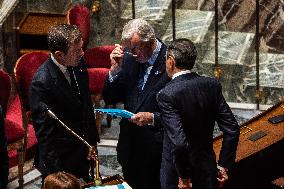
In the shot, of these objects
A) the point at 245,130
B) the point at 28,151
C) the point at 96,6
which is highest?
the point at 96,6

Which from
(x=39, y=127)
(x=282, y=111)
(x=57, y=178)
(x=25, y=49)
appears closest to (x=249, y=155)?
(x=282, y=111)

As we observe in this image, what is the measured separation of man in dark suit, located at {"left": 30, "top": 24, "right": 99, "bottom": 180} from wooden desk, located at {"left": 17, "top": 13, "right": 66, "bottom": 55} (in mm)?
2696

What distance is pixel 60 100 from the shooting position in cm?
447

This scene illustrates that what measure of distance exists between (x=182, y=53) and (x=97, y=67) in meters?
2.52

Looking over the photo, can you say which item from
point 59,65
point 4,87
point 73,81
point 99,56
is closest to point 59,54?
point 59,65

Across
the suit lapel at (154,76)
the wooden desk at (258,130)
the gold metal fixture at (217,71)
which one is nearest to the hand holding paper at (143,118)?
the suit lapel at (154,76)

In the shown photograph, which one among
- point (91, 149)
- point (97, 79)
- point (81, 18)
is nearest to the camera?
point (91, 149)

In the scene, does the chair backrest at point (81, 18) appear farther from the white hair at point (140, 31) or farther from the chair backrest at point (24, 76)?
the white hair at point (140, 31)

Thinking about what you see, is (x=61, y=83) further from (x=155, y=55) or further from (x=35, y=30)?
(x=35, y=30)

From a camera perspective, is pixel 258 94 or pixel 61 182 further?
pixel 258 94

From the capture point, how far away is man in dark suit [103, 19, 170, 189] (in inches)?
184

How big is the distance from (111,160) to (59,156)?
1417mm

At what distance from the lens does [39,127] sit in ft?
14.5

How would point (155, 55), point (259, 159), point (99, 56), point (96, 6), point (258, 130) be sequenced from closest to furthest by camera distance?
point (155, 55) < point (259, 159) < point (258, 130) < point (99, 56) < point (96, 6)
